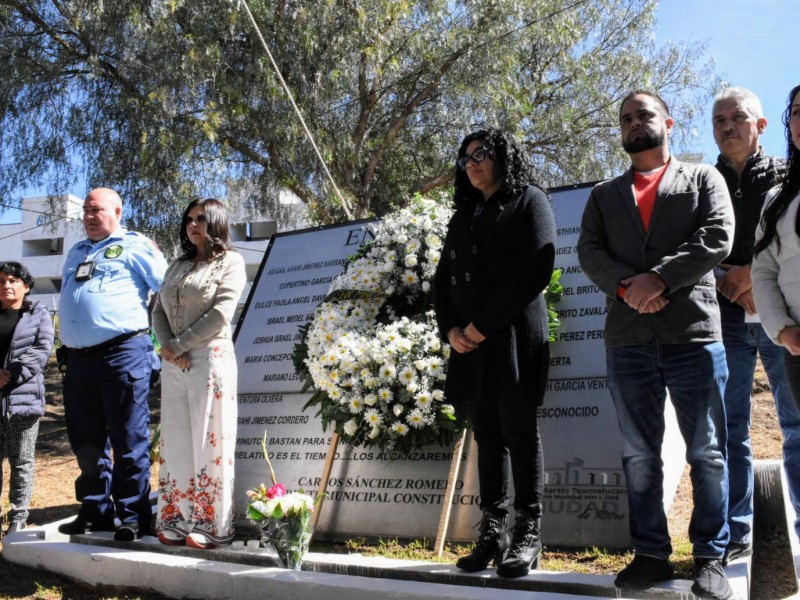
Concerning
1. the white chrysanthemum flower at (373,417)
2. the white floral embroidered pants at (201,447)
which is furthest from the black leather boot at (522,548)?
the white floral embroidered pants at (201,447)

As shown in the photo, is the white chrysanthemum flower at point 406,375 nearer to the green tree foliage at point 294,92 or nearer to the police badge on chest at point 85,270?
the police badge on chest at point 85,270

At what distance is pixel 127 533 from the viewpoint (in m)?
4.74

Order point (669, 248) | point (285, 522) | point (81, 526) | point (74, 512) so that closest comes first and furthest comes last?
point (669, 248) → point (285, 522) → point (81, 526) → point (74, 512)

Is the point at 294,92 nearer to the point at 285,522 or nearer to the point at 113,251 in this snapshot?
the point at 113,251

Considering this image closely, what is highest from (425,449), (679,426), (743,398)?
(743,398)

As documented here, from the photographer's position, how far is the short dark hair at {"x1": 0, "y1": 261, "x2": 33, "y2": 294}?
5.97 metres

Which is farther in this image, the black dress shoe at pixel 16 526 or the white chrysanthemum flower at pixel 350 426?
the black dress shoe at pixel 16 526

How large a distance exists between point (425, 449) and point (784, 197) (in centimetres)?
269

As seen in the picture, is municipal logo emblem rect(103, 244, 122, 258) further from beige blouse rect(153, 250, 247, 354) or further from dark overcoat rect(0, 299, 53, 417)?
dark overcoat rect(0, 299, 53, 417)

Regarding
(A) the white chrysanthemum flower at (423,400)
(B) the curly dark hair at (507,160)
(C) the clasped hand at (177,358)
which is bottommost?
(A) the white chrysanthemum flower at (423,400)

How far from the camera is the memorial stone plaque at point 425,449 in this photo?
4453mm

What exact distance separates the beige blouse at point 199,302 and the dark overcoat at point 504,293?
1364 mm

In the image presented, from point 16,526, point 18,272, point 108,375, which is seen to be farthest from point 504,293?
point 18,272

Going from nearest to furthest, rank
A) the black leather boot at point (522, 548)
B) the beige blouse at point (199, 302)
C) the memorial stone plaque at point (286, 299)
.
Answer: the black leather boot at point (522, 548) < the beige blouse at point (199, 302) < the memorial stone plaque at point (286, 299)
